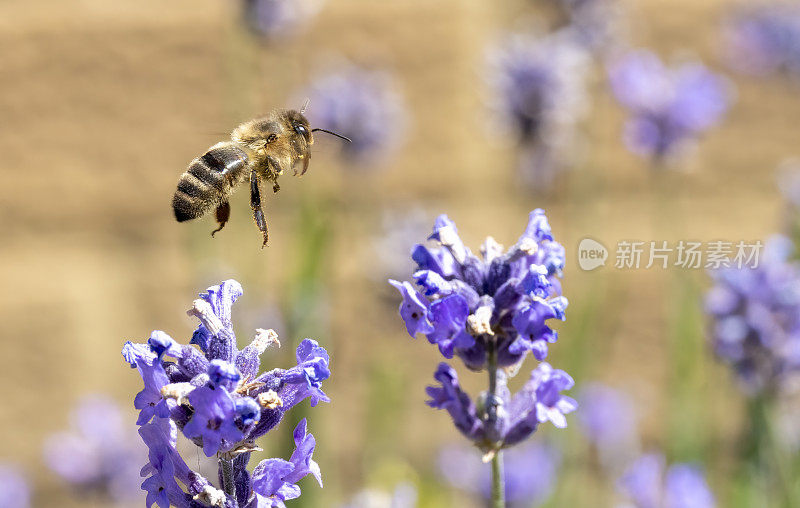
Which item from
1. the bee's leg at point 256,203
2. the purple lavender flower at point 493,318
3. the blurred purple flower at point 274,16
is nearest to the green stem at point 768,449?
the purple lavender flower at point 493,318

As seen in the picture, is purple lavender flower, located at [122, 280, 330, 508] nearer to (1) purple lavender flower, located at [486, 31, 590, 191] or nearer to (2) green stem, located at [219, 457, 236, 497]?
(2) green stem, located at [219, 457, 236, 497]

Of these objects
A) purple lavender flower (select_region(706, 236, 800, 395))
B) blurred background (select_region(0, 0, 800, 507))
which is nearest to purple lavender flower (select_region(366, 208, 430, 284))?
blurred background (select_region(0, 0, 800, 507))

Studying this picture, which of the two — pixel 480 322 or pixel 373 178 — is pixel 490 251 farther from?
pixel 373 178

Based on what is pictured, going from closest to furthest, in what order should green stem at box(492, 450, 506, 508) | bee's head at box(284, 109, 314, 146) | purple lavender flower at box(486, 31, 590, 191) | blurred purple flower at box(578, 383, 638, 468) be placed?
green stem at box(492, 450, 506, 508) < bee's head at box(284, 109, 314, 146) < purple lavender flower at box(486, 31, 590, 191) < blurred purple flower at box(578, 383, 638, 468)

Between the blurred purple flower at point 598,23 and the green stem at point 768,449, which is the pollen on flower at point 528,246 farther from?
the blurred purple flower at point 598,23

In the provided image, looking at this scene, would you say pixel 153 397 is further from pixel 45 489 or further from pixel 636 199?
pixel 636 199
